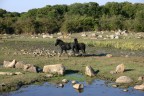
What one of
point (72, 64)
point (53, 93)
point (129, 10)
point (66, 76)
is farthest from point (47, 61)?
point (129, 10)

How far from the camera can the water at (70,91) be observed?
829 inches

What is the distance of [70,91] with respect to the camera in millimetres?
21734

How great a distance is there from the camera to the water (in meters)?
21.1

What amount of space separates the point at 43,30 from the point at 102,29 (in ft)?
45.7

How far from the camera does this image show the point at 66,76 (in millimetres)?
25750

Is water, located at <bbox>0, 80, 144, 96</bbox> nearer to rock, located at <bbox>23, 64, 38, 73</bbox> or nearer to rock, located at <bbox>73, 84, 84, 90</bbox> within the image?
rock, located at <bbox>73, 84, 84, 90</bbox>

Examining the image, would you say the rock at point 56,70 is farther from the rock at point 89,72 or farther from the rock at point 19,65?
the rock at point 19,65

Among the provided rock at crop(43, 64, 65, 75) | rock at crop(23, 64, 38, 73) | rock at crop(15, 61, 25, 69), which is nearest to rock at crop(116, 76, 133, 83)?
rock at crop(43, 64, 65, 75)

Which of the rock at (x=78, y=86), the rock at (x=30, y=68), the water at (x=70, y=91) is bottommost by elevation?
the water at (x=70, y=91)

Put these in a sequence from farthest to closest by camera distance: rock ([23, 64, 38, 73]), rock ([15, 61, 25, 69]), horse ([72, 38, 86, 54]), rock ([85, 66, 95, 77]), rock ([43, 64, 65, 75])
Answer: horse ([72, 38, 86, 54])
rock ([15, 61, 25, 69])
rock ([23, 64, 38, 73])
rock ([43, 64, 65, 75])
rock ([85, 66, 95, 77])

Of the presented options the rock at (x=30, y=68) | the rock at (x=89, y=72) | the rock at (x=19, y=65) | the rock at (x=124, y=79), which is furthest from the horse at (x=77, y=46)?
the rock at (x=124, y=79)

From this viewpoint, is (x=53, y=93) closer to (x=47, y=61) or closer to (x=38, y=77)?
(x=38, y=77)

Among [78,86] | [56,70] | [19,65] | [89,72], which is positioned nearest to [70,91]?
[78,86]

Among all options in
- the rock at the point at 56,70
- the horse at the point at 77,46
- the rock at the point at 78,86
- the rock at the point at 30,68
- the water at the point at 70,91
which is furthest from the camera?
the horse at the point at 77,46
